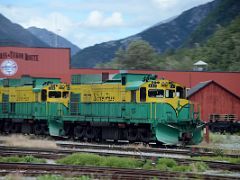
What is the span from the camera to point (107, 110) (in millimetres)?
27078

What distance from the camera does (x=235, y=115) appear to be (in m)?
45.9

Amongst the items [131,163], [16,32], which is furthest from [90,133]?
[16,32]

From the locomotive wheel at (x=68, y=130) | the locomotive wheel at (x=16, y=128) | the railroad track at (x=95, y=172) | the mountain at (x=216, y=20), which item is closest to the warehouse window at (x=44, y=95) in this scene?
the locomotive wheel at (x=68, y=130)

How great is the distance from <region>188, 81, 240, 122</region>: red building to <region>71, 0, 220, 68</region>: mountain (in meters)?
96.4

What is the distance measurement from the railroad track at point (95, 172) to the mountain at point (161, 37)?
127 metres

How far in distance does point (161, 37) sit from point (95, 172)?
166 meters

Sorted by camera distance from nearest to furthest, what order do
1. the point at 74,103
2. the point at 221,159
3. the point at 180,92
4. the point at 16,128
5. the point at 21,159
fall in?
the point at 21,159 → the point at 221,159 → the point at 180,92 → the point at 74,103 → the point at 16,128

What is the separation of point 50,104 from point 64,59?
1586 centimetres

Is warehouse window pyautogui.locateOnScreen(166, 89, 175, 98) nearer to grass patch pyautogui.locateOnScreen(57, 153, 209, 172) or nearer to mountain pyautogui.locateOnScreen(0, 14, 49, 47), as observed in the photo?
grass patch pyautogui.locateOnScreen(57, 153, 209, 172)

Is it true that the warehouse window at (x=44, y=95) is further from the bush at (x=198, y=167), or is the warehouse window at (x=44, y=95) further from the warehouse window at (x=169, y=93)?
the bush at (x=198, y=167)

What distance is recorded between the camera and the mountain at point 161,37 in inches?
5974

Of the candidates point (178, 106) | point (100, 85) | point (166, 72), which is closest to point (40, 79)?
point (100, 85)

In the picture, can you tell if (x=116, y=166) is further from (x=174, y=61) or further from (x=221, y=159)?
(x=174, y=61)

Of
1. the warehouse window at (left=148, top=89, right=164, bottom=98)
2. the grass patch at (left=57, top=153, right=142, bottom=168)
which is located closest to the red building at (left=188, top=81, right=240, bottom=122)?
the warehouse window at (left=148, top=89, right=164, bottom=98)
